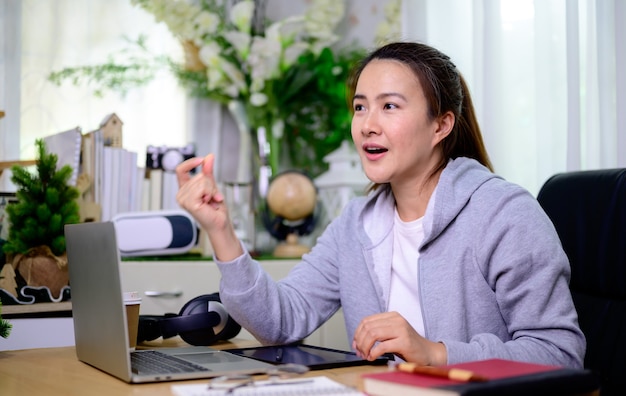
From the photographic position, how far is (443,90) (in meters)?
1.51

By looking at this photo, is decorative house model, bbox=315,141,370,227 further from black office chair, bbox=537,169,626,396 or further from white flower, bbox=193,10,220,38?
black office chair, bbox=537,169,626,396

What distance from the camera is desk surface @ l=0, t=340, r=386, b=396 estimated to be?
3.31 feet

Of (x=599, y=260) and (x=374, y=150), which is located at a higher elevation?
(x=374, y=150)

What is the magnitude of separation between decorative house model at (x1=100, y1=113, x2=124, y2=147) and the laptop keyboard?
1250mm

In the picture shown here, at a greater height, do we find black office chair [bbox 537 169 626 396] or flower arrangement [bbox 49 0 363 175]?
flower arrangement [bbox 49 0 363 175]

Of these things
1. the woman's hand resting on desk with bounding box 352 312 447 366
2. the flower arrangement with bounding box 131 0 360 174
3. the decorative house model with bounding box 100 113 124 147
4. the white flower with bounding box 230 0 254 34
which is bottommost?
the woman's hand resting on desk with bounding box 352 312 447 366

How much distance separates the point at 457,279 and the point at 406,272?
16 centimetres

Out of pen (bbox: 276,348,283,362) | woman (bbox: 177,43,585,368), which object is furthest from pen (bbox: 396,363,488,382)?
pen (bbox: 276,348,283,362)

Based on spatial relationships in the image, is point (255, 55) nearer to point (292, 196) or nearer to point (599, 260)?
point (292, 196)

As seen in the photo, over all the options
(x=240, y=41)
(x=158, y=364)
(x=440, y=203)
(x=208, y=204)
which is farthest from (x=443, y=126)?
(x=240, y=41)

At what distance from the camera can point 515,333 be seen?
1.26 meters

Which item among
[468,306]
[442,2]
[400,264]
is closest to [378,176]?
[400,264]

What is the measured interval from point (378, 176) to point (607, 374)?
532 mm

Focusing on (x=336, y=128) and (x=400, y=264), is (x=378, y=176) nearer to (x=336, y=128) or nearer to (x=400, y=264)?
(x=400, y=264)
